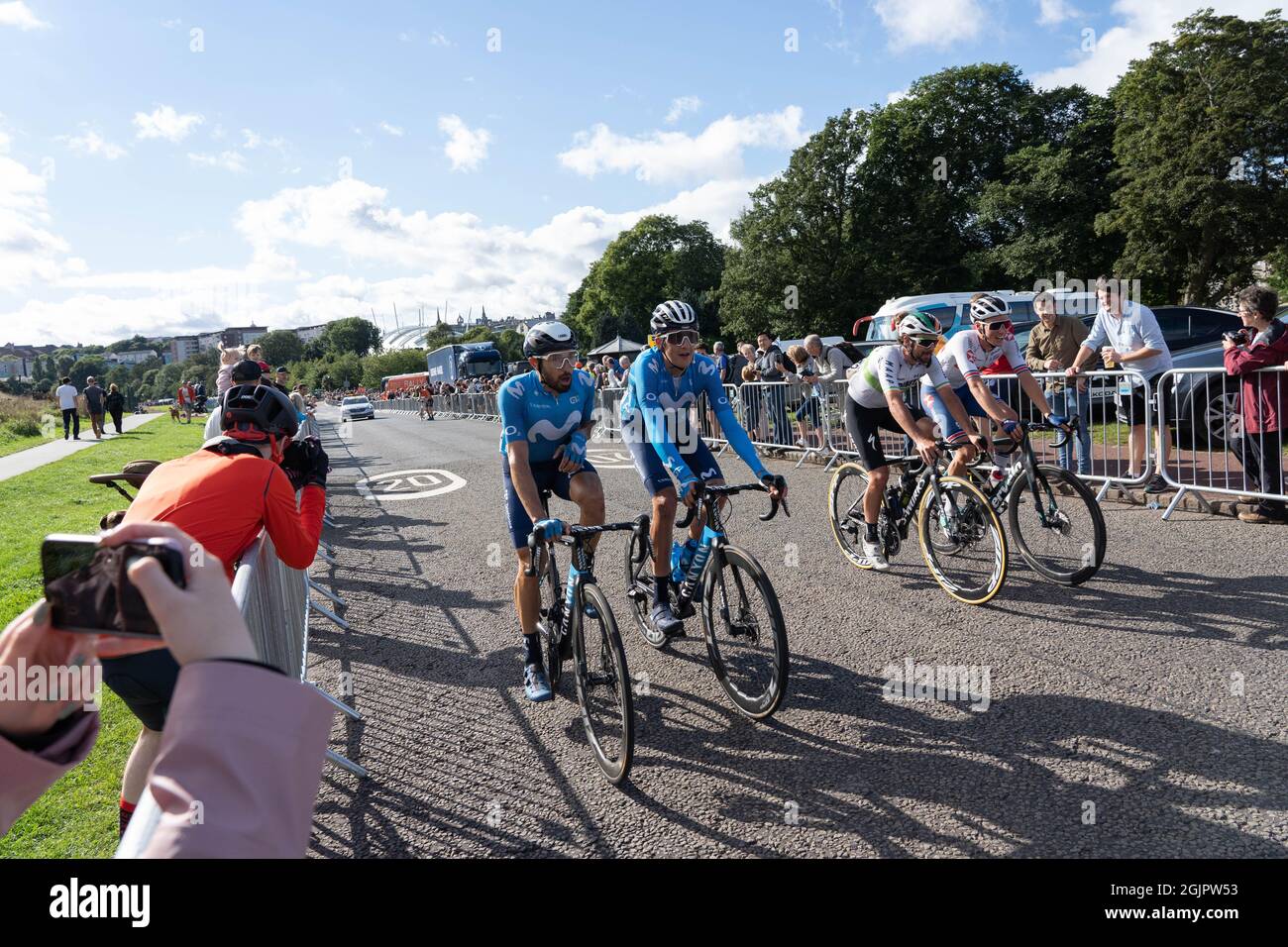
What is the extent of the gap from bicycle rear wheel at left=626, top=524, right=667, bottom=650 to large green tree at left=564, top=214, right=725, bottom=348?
77.8 metres

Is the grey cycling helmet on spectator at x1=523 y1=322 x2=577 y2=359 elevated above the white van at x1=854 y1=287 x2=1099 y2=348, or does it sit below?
below

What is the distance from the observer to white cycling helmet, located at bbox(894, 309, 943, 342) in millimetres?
6402

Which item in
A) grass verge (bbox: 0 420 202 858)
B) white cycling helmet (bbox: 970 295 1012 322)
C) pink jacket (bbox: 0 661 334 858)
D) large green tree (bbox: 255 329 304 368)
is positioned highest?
large green tree (bbox: 255 329 304 368)

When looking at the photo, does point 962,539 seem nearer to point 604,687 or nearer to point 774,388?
point 604,687

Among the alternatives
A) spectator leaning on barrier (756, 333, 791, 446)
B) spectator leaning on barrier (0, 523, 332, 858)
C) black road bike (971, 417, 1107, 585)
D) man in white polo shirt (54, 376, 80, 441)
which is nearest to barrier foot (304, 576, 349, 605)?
black road bike (971, 417, 1107, 585)

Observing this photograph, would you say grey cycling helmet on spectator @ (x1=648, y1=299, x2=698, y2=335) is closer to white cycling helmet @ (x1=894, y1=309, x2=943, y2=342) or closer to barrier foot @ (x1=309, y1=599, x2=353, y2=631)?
white cycling helmet @ (x1=894, y1=309, x2=943, y2=342)

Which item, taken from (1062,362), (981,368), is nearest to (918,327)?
(981,368)

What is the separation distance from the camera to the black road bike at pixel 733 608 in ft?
14.3

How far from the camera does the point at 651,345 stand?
5.68 meters

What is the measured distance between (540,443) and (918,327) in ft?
10.3

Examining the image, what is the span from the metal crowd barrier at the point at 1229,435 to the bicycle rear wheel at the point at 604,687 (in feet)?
21.3

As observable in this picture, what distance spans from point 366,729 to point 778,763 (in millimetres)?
2274

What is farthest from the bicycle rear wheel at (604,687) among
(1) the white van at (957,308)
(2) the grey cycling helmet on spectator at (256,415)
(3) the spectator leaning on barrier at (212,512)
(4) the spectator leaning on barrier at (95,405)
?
(4) the spectator leaning on barrier at (95,405)

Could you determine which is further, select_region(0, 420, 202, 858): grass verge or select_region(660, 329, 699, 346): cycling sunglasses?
select_region(660, 329, 699, 346): cycling sunglasses
